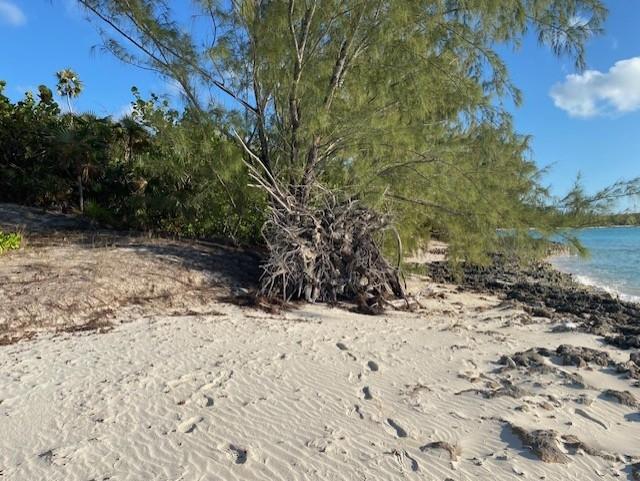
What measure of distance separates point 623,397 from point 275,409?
299cm

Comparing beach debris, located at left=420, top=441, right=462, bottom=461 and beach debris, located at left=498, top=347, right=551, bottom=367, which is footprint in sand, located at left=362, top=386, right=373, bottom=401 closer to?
beach debris, located at left=420, top=441, right=462, bottom=461

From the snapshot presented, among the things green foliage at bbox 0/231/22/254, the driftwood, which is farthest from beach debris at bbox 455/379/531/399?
green foliage at bbox 0/231/22/254

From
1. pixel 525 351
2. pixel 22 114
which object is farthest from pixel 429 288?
pixel 22 114

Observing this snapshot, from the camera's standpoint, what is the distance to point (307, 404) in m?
4.21

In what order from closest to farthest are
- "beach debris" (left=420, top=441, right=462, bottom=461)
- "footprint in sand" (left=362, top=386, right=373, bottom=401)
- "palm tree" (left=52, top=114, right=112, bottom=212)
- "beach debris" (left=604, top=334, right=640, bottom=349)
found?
1. "beach debris" (left=420, top=441, right=462, bottom=461)
2. "footprint in sand" (left=362, top=386, right=373, bottom=401)
3. "beach debris" (left=604, top=334, right=640, bottom=349)
4. "palm tree" (left=52, top=114, right=112, bottom=212)

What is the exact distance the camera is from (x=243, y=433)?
12.1 feet

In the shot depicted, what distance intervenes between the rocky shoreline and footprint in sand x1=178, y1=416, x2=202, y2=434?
5289mm

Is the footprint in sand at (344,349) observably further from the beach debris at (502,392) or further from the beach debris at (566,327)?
the beach debris at (566,327)

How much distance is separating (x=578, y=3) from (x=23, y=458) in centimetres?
971

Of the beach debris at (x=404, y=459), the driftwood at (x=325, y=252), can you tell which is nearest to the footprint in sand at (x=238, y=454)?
the beach debris at (x=404, y=459)

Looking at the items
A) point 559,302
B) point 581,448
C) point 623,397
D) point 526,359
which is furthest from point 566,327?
point 581,448

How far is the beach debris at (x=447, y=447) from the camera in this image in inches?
134

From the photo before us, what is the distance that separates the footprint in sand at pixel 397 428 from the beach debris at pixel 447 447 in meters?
0.21

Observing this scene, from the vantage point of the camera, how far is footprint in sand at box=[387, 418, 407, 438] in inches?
145
